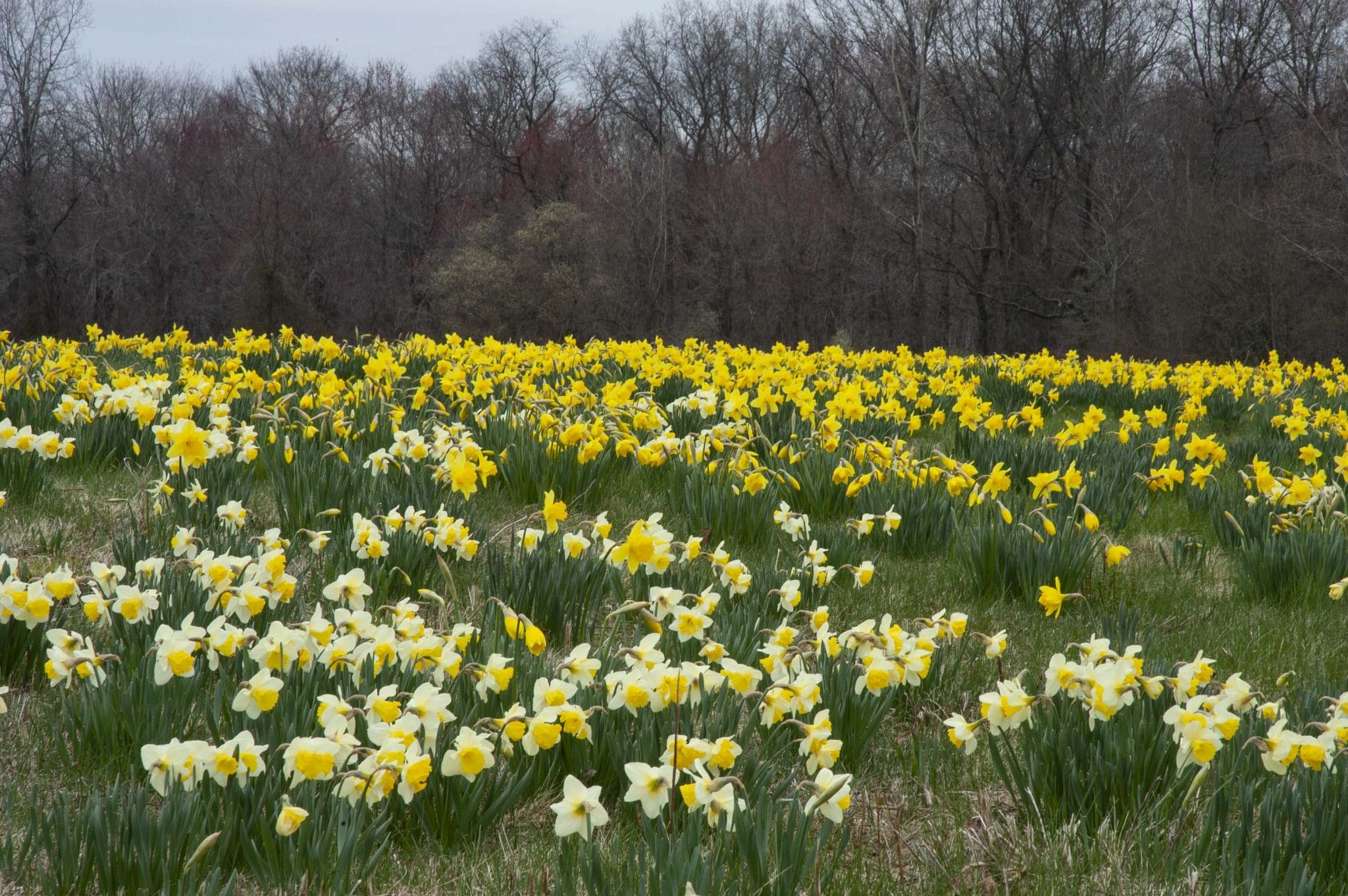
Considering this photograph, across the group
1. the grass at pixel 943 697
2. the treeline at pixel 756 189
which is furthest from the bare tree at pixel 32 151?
the grass at pixel 943 697

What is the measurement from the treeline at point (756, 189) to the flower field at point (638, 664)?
1677 cm

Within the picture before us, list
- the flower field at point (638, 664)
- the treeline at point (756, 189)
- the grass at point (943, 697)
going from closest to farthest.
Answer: the flower field at point (638, 664)
the grass at point (943, 697)
the treeline at point (756, 189)

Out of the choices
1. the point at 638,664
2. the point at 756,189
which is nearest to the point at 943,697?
the point at 638,664

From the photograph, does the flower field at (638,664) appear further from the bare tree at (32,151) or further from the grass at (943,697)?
the bare tree at (32,151)

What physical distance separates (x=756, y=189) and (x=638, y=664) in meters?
29.0

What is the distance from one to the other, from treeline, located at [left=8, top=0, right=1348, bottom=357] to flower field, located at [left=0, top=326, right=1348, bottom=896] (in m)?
16.8

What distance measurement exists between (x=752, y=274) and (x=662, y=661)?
2794cm

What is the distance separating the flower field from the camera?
1.45 meters

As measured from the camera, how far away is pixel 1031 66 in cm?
2698

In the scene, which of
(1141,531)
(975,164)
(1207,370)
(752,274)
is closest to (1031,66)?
(975,164)

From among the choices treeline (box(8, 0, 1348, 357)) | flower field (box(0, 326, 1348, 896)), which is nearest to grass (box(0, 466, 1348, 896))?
flower field (box(0, 326, 1348, 896))

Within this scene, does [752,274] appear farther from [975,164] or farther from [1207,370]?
[1207,370]

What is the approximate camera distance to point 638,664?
1766mm

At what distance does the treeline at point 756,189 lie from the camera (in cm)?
2152
